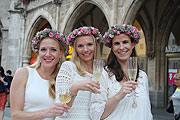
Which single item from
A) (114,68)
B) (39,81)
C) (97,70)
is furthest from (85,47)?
(39,81)

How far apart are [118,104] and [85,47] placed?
596 mm

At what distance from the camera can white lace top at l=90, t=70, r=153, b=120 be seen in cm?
174

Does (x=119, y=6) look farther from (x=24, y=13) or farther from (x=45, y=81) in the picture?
(x=24, y=13)

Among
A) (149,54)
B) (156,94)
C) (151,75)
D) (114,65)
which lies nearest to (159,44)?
(149,54)

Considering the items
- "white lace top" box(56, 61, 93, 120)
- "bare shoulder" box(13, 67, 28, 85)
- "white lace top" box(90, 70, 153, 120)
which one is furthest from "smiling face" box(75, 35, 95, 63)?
"bare shoulder" box(13, 67, 28, 85)

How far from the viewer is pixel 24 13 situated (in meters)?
14.5

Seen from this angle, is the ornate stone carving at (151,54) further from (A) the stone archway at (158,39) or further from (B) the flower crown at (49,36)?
(B) the flower crown at (49,36)

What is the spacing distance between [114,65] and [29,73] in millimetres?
837

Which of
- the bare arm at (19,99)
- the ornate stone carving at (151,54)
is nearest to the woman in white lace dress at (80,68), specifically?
the bare arm at (19,99)

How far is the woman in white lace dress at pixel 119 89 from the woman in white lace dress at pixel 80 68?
5.3 inches

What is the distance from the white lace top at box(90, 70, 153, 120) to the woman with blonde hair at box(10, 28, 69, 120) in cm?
50

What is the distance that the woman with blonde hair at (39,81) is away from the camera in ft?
6.19

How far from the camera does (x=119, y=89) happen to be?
181 cm

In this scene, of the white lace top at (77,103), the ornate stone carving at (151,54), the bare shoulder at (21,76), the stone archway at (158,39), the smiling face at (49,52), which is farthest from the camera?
the ornate stone carving at (151,54)
